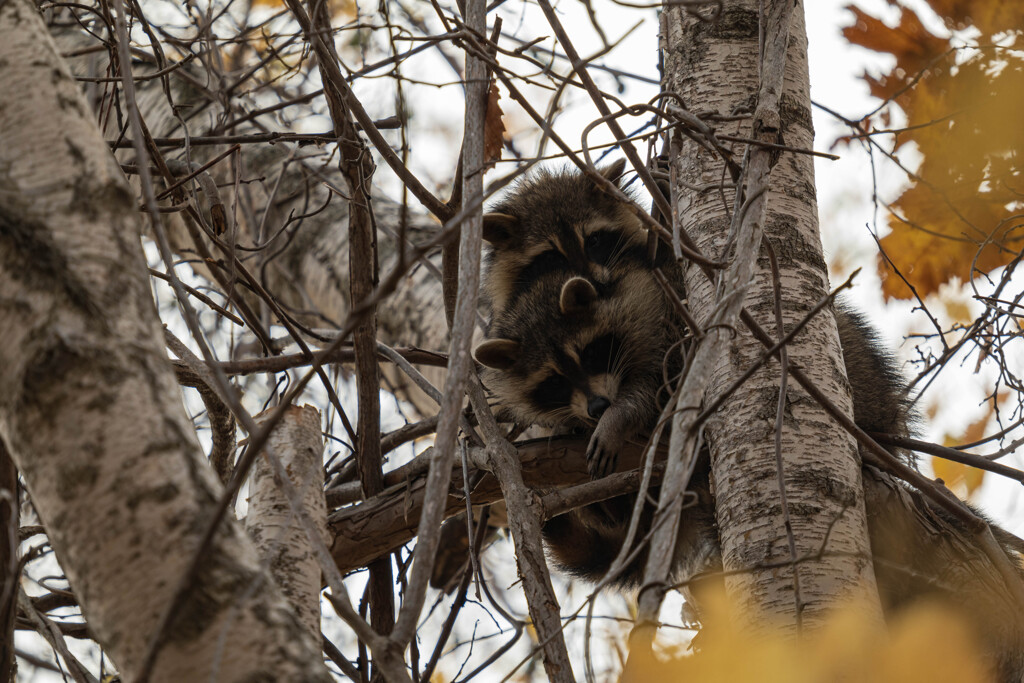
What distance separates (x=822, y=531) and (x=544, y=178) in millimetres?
2370

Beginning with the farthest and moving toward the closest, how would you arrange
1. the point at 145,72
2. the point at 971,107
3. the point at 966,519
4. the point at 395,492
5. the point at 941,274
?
the point at 145,72
the point at 941,274
the point at 971,107
the point at 395,492
the point at 966,519

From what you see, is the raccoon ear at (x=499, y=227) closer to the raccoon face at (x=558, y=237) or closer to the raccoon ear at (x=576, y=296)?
the raccoon face at (x=558, y=237)

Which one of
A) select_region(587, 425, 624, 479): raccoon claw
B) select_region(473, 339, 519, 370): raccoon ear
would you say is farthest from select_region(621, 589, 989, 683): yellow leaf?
select_region(473, 339, 519, 370): raccoon ear

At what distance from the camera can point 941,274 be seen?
3383 millimetres

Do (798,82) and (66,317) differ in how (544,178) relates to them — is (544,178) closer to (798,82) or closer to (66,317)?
(798,82)

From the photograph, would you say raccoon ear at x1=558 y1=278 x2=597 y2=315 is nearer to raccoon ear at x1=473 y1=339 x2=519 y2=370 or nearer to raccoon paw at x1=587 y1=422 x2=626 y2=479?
raccoon ear at x1=473 y1=339 x2=519 y2=370

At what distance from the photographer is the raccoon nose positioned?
285 centimetres

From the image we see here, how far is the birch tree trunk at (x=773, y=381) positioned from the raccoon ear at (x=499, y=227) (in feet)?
4.07

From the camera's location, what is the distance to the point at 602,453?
2.51 metres

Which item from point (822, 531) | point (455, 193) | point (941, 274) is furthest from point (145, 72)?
point (822, 531)

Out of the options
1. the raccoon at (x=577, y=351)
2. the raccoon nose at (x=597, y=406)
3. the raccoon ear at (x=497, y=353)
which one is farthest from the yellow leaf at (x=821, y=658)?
the raccoon ear at (x=497, y=353)

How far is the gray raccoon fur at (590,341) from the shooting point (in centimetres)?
286

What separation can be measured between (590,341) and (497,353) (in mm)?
307

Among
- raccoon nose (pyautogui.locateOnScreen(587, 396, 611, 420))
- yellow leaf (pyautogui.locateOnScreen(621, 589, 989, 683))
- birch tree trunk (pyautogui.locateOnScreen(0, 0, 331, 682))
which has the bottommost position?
yellow leaf (pyautogui.locateOnScreen(621, 589, 989, 683))
